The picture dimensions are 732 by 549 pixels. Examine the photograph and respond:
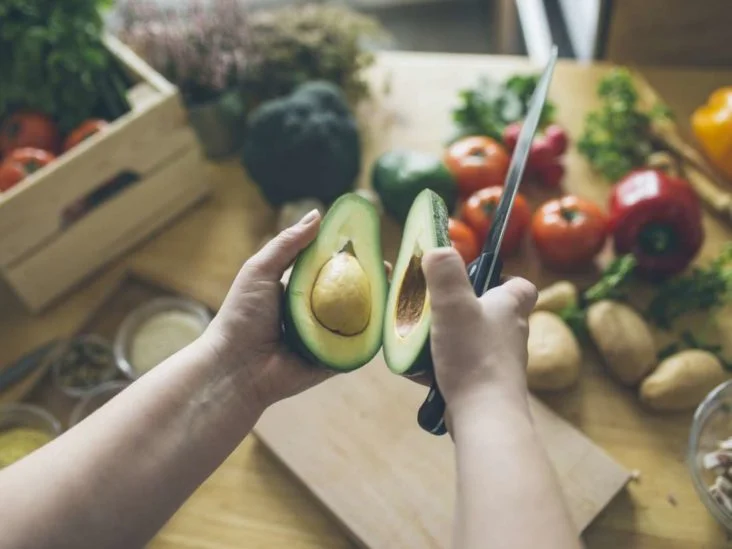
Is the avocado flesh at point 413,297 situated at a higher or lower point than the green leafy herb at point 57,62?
lower

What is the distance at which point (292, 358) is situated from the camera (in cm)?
72

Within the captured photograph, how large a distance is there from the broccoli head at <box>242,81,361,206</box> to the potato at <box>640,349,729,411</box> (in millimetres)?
508

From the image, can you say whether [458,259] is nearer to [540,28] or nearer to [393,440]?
[393,440]

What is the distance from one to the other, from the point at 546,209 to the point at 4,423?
0.75 meters

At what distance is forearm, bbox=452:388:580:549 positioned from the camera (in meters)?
0.51

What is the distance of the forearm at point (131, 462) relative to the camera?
586 millimetres

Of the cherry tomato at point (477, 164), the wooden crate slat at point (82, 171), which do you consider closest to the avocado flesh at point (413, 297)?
the cherry tomato at point (477, 164)

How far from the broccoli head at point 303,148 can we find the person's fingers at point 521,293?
47 cm

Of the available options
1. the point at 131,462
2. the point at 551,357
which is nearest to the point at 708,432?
the point at 551,357

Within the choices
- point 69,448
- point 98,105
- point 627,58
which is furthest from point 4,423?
point 627,58

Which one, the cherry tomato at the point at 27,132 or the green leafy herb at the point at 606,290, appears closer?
the green leafy herb at the point at 606,290

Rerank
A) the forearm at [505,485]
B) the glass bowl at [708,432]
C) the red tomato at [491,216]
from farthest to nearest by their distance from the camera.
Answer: the red tomato at [491,216]
the glass bowl at [708,432]
the forearm at [505,485]

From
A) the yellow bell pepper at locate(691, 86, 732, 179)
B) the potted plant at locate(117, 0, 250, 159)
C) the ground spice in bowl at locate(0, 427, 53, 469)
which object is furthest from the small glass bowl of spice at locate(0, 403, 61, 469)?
the yellow bell pepper at locate(691, 86, 732, 179)

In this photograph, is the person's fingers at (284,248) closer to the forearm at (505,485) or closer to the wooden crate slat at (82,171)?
the forearm at (505,485)
